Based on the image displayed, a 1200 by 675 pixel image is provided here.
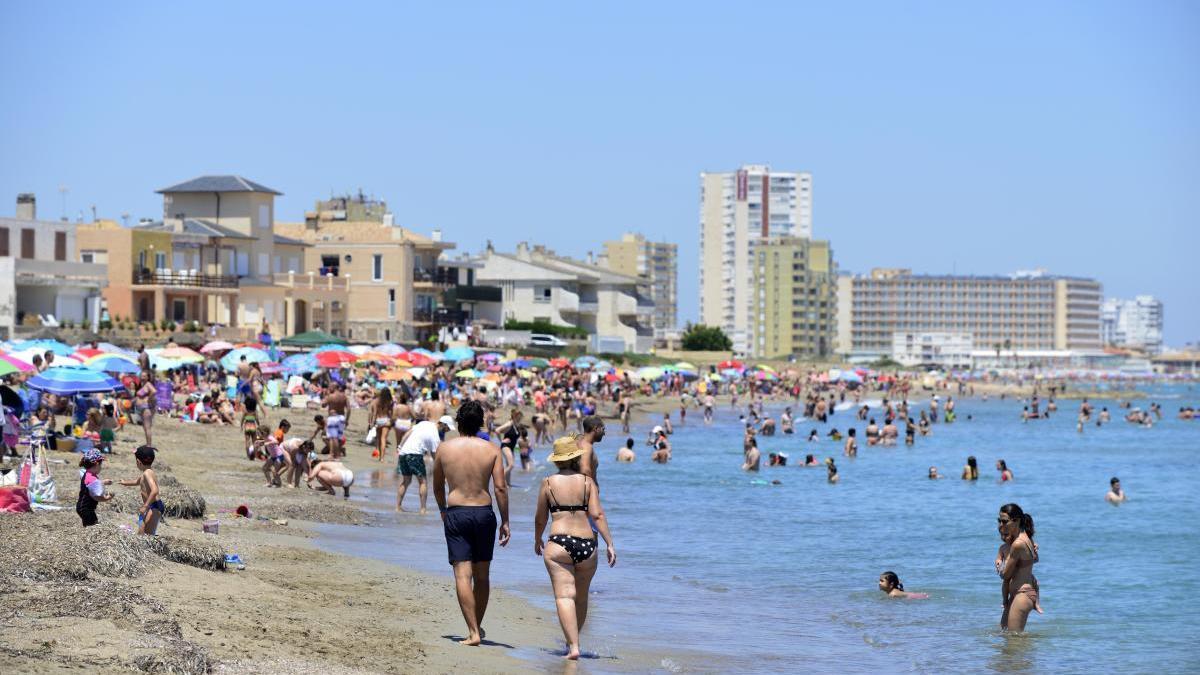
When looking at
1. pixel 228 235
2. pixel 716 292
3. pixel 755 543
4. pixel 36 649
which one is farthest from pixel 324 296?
pixel 716 292

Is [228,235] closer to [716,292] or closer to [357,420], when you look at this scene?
[357,420]

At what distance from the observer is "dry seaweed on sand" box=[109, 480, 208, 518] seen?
12820 millimetres

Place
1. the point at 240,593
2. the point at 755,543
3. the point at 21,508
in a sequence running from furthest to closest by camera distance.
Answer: the point at 755,543
the point at 21,508
the point at 240,593

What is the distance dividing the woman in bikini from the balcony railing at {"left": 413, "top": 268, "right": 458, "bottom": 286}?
5734cm

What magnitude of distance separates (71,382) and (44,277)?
24.9 m

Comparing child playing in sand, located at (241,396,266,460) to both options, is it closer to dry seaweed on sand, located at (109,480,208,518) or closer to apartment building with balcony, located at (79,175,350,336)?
dry seaweed on sand, located at (109,480,208,518)

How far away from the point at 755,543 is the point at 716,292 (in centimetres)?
17591

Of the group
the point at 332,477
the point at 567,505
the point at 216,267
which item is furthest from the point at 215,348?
the point at 567,505

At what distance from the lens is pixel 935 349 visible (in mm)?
180000

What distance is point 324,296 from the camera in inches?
2318

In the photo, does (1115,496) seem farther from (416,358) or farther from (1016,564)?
(416,358)

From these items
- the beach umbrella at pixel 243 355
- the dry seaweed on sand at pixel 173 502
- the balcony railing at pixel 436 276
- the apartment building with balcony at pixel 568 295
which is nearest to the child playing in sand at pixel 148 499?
the dry seaweed on sand at pixel 173 502

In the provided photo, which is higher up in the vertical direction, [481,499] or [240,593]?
[481,499]

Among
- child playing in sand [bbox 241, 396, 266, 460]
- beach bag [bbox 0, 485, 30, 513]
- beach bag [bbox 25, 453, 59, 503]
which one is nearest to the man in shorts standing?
beach bag [bbox 25, 453, 59, 503]
